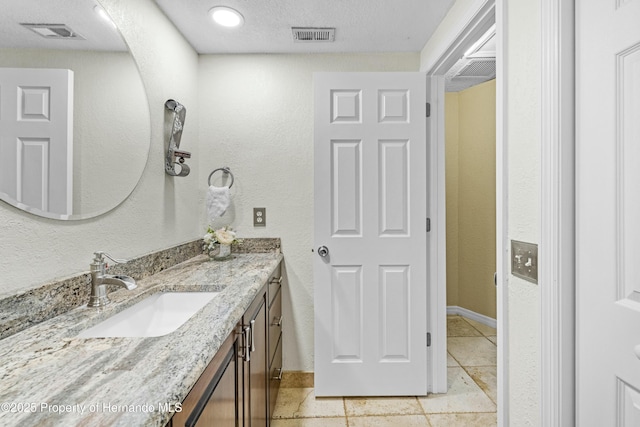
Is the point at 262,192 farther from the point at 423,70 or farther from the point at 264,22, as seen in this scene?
the point at 423,70

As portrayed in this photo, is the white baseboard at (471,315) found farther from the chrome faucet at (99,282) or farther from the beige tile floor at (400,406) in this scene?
the chrome faucet at (99,282)

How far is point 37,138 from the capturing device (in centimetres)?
100

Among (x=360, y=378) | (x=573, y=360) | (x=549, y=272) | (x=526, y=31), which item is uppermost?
(x=526, y=31)

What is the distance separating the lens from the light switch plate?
3.43 ft

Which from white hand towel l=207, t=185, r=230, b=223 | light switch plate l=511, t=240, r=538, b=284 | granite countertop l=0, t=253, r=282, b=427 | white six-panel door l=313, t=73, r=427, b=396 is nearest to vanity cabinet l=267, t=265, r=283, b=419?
white six-panel door l=313, t=73, r=427, b=396

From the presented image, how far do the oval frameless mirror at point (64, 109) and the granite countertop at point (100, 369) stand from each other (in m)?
0.42

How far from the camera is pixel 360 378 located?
2.06 m

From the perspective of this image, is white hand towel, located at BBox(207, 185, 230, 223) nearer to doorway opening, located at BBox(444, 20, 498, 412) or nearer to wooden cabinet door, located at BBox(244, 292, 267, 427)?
wooden cabinet door, located at BBox(244, 292, 267, 427)

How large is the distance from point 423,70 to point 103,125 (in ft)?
6.29

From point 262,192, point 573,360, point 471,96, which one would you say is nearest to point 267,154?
point 262,192

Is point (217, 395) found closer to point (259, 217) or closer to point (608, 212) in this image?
point (608, 212)

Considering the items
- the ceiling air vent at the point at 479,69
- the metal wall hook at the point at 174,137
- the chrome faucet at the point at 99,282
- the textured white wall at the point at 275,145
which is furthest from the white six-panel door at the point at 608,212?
the ceiling air vent at the point at 479,69

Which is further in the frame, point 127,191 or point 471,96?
point 471,96

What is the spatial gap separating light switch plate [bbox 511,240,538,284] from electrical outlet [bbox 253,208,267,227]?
5.27 ft
